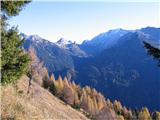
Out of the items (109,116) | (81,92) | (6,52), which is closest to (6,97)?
(6,52)

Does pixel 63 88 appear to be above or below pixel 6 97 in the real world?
below

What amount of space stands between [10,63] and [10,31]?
71.7 inches

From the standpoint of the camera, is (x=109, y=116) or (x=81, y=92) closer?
(x=109, y=116)

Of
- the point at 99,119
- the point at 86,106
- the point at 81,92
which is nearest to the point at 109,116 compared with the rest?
the point at 99,119

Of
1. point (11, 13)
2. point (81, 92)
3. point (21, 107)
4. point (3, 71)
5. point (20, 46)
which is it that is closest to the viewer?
point (21, 107)

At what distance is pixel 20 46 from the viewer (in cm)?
2425

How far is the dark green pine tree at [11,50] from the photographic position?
20031 millimetres

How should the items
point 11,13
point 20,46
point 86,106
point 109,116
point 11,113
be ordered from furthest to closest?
point 86,106 < point 109,116 < point 20,46 < point 11,13 < point 11,113

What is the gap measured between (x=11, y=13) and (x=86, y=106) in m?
130

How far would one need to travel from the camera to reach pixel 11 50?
21.3 metres

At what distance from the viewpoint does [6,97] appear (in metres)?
16.9

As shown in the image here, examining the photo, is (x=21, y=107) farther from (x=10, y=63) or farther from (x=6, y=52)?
(x=10, y=63)

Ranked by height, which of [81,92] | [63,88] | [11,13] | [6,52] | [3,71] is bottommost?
[81,92]

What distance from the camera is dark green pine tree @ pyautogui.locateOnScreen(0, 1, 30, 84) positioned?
2003 cm
